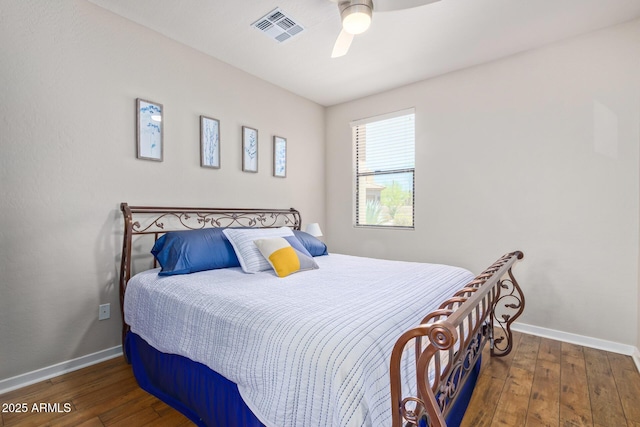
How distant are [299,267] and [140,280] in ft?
3.53

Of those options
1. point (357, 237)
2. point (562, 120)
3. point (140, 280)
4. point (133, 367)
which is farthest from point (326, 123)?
point (133, 367)

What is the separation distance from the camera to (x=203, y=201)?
2.89 metres

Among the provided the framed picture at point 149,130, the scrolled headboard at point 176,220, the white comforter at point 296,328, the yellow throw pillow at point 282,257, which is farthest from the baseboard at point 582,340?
the framed picture at point 149,130

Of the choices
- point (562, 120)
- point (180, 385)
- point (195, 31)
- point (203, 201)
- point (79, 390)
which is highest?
point (195, 31)

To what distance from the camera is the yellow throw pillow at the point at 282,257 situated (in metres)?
2.07

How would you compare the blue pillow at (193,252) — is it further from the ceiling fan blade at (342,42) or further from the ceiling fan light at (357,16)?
the ceiling fan light at (357,16)

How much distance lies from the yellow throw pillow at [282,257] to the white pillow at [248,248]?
0.05 m

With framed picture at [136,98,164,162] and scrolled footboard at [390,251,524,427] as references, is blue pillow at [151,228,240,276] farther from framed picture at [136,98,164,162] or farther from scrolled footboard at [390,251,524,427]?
scrolled footboard at [390,251,524,427]

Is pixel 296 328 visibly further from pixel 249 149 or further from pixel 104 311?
pixel 249 149

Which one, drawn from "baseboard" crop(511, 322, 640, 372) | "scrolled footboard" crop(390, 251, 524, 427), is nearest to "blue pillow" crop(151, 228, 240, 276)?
"scrolled footboard" crop(390, 251, 524, 427)

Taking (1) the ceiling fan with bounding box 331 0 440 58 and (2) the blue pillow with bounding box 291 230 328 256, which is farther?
(2) the blue pillow with bounding box 291 230 328 256

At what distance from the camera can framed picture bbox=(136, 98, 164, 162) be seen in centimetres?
245

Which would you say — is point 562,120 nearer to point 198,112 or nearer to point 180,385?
point 198,112

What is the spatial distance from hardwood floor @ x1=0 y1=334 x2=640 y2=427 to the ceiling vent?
2.73 metres
